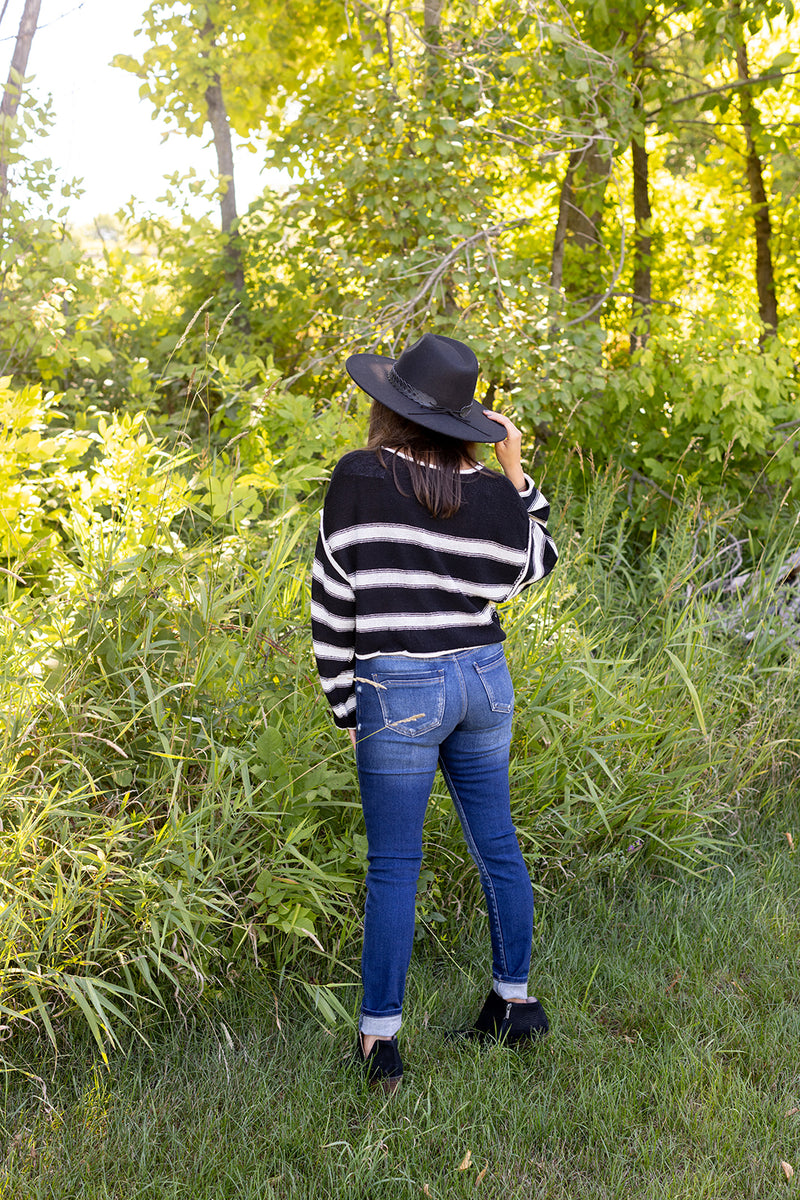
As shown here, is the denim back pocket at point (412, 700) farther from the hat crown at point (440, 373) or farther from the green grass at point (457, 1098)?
the green grass at point (457, 1098)

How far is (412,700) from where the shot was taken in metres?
2.24

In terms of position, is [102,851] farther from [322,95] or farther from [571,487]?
[322,95]

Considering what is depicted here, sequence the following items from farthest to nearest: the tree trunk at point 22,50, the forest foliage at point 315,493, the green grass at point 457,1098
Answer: the tree trunk at point 22,50
the forest foliage at point 315,493
the green grass at point 457,1098

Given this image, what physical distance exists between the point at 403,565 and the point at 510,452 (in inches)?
18.4

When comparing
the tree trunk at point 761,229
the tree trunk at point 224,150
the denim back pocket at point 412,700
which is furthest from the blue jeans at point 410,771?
the tree trunk at point 761,229

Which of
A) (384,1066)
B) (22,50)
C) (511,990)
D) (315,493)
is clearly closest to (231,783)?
(384,1066)

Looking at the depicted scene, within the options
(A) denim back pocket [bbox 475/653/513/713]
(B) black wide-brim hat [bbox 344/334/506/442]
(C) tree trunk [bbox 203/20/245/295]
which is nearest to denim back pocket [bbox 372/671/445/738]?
(A) denim back pocket [bbox 475/653/513/713]

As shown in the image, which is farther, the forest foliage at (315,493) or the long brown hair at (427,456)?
the forest foliage at (315,493)

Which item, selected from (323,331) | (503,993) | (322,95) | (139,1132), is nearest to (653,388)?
(323,331)

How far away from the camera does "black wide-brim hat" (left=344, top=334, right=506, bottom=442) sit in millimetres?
2246

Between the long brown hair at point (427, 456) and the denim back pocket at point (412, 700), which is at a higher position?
the long brown hair at point (427, 456)

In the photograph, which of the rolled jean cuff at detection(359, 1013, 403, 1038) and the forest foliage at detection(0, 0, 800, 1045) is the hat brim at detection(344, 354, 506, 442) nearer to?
the forest foliage at detection(0, 0, 800, 1045)

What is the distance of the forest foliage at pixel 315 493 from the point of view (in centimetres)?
268

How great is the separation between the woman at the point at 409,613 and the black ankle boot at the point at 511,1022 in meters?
0.32
